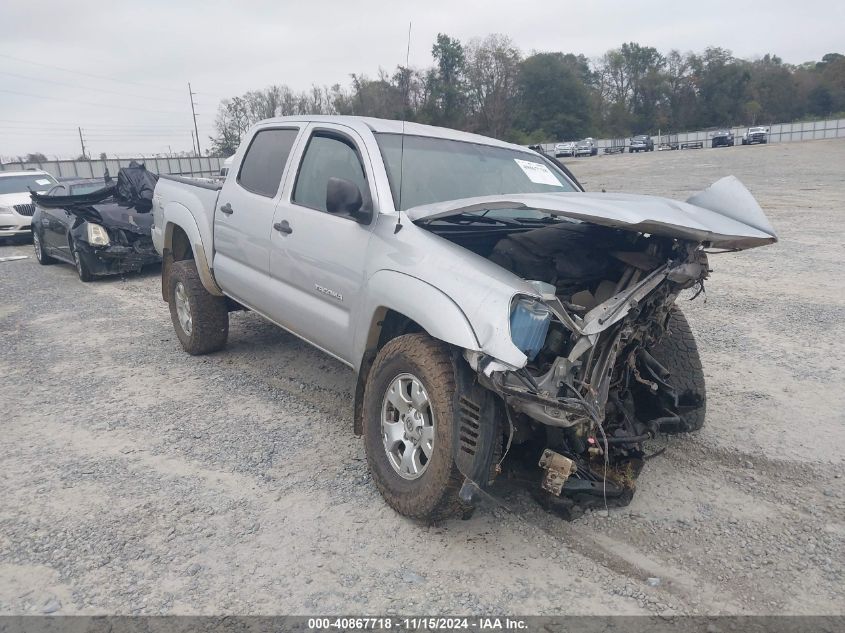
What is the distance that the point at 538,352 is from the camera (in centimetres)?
290

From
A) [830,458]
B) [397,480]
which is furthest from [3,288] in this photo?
[830,458]

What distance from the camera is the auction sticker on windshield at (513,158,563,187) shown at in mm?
4539

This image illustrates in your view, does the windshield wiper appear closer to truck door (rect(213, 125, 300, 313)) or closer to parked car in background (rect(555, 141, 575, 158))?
truck door (rect(213, 125, 300, 313))

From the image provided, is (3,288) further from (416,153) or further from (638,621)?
(638,621)

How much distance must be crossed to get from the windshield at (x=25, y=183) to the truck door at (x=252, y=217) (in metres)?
12.2

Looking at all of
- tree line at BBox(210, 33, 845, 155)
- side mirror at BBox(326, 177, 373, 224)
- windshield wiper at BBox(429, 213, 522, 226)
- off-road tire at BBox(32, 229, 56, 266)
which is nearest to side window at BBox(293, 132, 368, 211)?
side mirror at BBox(326, 177, 373, 224)

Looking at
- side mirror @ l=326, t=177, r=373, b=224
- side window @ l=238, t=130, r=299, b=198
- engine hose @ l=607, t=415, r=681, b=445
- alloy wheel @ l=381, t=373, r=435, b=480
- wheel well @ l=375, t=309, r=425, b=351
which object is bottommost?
engine hose @ l=607, t=415, r=681, b=445

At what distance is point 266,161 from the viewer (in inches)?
198

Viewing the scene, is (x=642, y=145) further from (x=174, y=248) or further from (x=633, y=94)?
(x=174, y=248)

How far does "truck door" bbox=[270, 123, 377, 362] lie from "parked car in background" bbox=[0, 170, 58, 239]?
12.8 metres

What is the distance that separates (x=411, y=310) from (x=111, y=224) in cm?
800

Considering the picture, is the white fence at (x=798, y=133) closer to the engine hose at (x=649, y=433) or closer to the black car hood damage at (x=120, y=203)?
the black car hood damage at (x=120, y=203)

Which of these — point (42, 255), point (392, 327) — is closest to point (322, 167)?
point (392, 327)

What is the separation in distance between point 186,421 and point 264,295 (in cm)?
106
